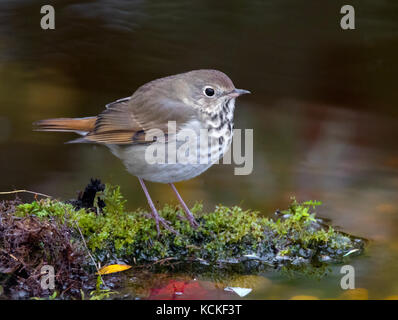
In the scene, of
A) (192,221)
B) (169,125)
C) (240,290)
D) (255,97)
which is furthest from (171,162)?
(255,97)

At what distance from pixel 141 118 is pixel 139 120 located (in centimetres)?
2

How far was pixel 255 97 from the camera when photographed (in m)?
8.38

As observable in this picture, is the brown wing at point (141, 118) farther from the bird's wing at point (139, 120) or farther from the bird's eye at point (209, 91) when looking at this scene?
the bird's eye at point (209, 91)

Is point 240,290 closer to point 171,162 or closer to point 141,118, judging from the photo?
point 171,162

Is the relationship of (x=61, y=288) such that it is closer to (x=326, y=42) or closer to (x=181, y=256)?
(x=181, y=256)

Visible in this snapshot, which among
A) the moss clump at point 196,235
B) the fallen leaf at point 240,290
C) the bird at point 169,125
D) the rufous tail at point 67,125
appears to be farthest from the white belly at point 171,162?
the fallen leaf at point 240,290

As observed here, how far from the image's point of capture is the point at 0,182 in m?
5.93

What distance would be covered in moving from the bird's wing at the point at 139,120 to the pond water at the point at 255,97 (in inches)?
40.4

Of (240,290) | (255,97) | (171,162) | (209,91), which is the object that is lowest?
(240,290)

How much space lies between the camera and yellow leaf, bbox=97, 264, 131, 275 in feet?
13.1

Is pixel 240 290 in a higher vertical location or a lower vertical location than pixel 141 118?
lower

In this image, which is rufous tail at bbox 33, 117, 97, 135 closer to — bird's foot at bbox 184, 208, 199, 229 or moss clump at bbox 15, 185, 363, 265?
moss clump at bbox 15, 185, 363, 265

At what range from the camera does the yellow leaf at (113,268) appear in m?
3.99

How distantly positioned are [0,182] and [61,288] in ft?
8.31
